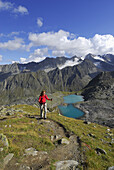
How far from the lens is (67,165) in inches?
352

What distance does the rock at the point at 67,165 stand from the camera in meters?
8.61

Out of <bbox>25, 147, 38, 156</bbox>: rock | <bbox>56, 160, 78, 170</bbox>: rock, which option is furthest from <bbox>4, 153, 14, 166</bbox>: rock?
<bbox>56, 160, 78, 170</bbox>: rock

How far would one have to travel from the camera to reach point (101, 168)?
9.05 m

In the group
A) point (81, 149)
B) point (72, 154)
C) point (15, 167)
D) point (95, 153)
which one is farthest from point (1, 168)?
point (95, 153)

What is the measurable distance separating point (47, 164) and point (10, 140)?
5.19 m

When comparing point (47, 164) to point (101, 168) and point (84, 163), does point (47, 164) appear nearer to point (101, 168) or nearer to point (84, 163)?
point (84, 163)

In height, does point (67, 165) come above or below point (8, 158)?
below

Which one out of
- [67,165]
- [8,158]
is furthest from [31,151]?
[67,165]

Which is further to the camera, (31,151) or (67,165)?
(31,151)

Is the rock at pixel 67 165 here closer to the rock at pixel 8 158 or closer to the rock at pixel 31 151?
the rock at pixel 31 151

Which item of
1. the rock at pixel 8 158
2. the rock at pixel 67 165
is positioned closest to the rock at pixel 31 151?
the rock at pixel 8 158

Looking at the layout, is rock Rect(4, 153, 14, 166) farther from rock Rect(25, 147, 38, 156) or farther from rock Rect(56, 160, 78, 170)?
rock Rect(56, 160, 78, 170)

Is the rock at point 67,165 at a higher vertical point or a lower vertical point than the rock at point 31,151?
lower

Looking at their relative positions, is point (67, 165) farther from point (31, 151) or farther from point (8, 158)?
point (8, 158)
